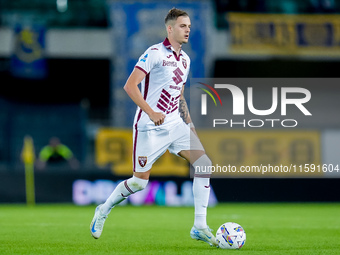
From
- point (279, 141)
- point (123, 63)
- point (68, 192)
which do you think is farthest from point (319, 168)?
point (123, 63)

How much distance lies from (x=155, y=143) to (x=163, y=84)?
0.59 meters

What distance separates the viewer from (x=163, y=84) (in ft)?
23.9

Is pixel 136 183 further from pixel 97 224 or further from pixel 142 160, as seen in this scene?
pixel 97 224

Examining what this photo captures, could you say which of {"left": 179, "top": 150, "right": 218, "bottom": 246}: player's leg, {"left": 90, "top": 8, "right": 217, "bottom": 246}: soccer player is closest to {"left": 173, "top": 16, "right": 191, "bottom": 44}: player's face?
{"left": 90, "top": 8, "right": 217, "bottom": 246}: soccer player

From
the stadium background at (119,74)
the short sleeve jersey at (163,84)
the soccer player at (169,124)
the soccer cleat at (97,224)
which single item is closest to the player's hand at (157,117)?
the soccer player at (169,124)

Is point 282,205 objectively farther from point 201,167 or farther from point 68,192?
point 201,167

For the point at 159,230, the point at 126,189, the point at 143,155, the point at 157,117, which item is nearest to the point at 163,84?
the point at 157,117

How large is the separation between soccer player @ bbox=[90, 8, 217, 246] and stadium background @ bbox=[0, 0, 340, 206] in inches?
332

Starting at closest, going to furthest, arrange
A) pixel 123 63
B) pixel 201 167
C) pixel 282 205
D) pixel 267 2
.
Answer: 1. pixel 201 167
2. pixel 282 205
3. pixel 123 63
4. pixel 267 2

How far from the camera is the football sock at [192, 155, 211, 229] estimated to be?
23.7 ft

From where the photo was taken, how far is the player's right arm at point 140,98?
6.84 metres

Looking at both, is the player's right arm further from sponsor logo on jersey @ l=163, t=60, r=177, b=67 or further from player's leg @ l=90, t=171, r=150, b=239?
player's leg @ l=90, t=171, r=150, b=239

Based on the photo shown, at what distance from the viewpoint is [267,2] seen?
26469 millimetres

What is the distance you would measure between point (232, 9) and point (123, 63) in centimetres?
739
